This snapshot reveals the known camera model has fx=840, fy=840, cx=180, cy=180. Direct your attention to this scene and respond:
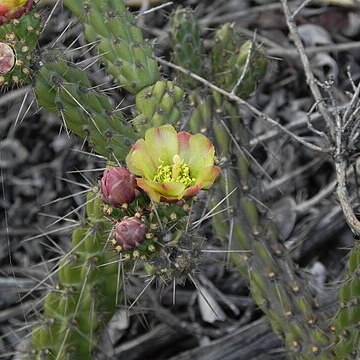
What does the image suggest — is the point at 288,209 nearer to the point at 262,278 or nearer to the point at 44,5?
the point at 262,278

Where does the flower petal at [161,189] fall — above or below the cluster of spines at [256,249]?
above

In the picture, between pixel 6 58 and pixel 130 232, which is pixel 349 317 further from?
pixel 6 58

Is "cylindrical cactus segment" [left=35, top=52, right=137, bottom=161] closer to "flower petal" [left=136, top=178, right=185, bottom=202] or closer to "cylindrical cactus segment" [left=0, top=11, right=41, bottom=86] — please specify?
"cylindrical cactus segment" [left=0, top=11, right=41, bottom=86]

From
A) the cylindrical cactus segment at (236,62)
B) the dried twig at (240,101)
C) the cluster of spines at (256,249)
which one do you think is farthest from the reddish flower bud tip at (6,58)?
the cylindrical cactus segment at (236,62)

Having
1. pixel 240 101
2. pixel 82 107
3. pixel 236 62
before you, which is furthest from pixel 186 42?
pixel 82 107

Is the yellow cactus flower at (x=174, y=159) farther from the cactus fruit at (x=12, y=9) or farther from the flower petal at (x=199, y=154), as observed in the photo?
the cactus fruit at (x=12, y=9)

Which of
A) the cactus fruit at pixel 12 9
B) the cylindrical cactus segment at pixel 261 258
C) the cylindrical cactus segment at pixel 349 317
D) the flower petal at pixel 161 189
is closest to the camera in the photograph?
the flower petal at pixel 161 189
